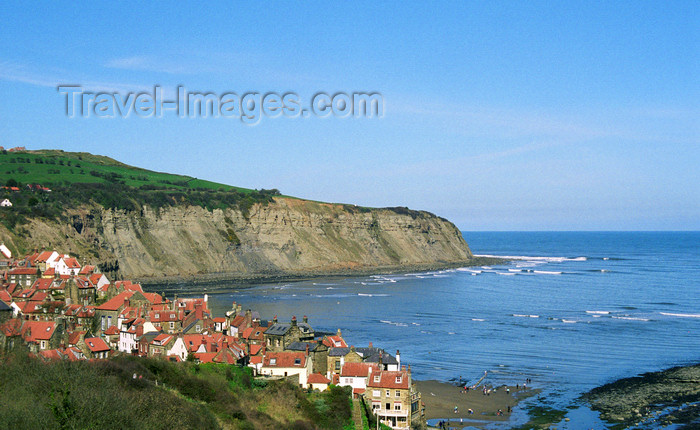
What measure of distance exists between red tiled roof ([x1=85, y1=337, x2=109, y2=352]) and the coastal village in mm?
64

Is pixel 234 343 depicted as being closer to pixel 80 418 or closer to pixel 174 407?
pixel 174 407

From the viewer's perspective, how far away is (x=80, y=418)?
69.9 feet

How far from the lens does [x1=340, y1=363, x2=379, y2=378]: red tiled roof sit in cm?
4084

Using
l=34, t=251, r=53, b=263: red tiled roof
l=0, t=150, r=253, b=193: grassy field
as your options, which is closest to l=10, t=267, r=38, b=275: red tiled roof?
l=34, t=251, r=53, b=263: red tiled roof

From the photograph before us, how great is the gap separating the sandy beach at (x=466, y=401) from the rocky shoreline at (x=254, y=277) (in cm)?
6367

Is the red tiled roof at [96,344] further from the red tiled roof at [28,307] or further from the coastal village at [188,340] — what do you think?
the red tiled roof at [28,307]

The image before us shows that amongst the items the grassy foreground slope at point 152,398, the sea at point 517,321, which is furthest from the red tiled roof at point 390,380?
the sea at point 517,321

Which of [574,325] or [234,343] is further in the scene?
[574,325]

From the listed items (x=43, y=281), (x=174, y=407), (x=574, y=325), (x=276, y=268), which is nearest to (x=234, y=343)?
(x=174, y=407)

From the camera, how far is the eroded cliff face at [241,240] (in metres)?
126

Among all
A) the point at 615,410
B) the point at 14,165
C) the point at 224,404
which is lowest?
the point at 615,410

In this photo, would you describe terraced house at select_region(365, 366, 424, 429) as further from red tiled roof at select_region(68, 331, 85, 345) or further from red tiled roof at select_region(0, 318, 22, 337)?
red tiled roof at select_region(0, 318, 22, 337)

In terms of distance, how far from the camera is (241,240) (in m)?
157

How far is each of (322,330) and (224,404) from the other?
40.2 meters
